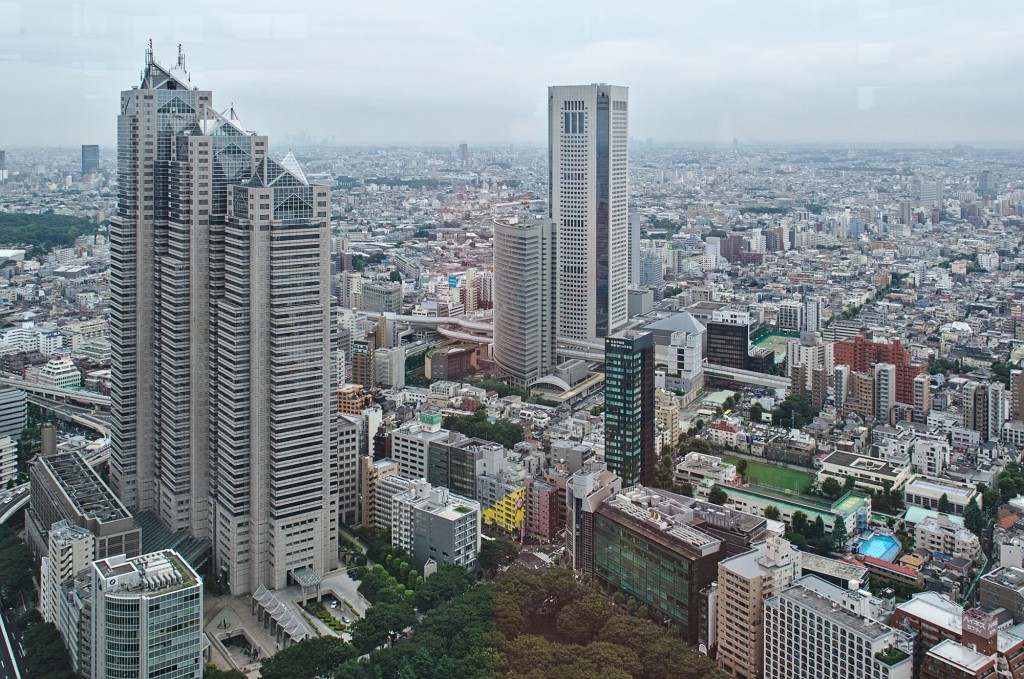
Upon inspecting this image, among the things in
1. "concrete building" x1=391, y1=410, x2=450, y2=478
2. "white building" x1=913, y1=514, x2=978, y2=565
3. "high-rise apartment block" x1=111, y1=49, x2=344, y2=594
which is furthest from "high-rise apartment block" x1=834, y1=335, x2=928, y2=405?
"high-rise apartment block" x1=111, y1=49, x2=344, y2=594

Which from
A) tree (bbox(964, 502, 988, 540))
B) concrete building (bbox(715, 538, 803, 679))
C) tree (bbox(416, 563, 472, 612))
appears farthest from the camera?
tree (bbox(964, 502, 988, 540))

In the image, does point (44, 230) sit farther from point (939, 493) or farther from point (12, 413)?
point (939, 493)

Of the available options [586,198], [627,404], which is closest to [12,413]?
[627,404]

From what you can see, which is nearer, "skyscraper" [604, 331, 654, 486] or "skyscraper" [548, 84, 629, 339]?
"skyscraper" [604, 331, 654, 486]

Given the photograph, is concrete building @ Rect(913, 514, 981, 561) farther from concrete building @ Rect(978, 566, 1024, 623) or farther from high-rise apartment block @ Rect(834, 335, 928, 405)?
high-rise apartment block @ Rect(834, 335, 928, 405)

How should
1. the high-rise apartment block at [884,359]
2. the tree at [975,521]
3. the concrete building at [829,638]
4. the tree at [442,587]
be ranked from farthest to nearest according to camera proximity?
the high-rise apartment block at [884,359] < the tree at [975,521] < the tree at [442,587] < the concrete building at [829,638]

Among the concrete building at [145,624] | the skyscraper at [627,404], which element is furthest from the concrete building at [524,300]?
the concrete building at [145,624]

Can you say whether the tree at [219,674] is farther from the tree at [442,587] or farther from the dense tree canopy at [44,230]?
the dense tree canopy at [44,230]
